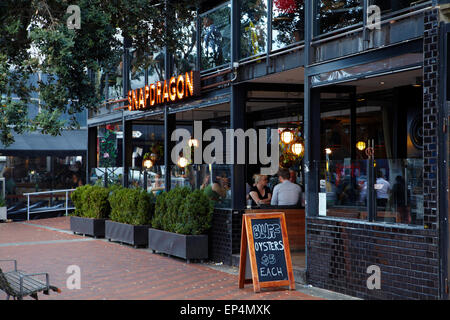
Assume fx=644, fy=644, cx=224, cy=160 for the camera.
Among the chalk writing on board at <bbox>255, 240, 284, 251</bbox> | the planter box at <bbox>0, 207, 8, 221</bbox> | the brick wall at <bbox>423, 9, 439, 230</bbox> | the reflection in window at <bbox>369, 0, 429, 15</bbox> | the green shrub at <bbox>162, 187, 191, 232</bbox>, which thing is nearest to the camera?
the brick wall at <bbox>423, 9, 439, 230</bbox>

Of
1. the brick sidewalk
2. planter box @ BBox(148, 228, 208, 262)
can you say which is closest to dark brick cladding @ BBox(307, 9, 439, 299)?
the brick sidewalk

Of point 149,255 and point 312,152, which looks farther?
point 149,255

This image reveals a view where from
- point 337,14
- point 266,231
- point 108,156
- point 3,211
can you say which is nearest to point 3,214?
point 3,211

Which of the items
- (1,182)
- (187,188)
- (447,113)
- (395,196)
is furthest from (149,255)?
(1,182)

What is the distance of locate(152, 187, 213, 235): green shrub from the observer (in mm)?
11898

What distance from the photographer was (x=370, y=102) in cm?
1296

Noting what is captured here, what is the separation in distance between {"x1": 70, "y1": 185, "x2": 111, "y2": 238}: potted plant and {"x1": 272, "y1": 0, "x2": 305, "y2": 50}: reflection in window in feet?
24.1

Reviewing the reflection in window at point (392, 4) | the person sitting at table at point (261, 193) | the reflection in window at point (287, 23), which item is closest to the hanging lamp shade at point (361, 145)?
the person sitting at table at point (261, 193)

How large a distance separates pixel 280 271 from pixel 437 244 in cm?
258

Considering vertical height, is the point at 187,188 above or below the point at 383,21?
below

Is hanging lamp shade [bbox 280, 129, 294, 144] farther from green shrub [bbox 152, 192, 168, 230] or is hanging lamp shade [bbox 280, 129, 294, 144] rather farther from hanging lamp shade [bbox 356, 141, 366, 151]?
green shrub [bbox 152, 192, 168, 230]

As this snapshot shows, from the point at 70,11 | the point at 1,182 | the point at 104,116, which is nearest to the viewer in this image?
the point at 70,11

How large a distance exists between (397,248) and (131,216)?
7892 mm
